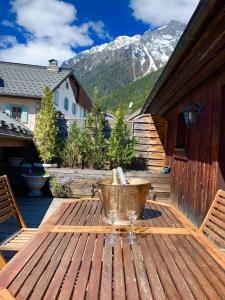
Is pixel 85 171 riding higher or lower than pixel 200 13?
lower

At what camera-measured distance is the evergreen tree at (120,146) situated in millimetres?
9531

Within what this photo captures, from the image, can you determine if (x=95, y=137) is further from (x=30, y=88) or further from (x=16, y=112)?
(x=30, y=88)

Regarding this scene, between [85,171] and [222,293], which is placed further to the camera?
[85,171]

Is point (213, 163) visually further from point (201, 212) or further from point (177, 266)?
point (177, 266)

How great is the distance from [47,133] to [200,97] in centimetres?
542

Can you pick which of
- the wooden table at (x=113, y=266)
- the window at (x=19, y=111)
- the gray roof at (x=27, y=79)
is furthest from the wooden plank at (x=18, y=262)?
the window at (x=19, y=111)

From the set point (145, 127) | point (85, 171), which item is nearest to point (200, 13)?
point (85, 171)

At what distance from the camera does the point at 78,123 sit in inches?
423

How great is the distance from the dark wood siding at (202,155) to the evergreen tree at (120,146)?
2892 millimetres

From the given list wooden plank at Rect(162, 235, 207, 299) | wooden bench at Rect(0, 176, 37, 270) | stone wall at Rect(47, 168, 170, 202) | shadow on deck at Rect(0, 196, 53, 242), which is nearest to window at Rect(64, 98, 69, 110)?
stone wall at Rect(47, 168, 170, 202)

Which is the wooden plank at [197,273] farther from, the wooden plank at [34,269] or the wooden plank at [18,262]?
the wooden plank at [18,262]

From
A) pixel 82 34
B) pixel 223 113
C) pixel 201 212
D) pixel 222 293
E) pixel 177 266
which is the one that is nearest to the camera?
pixel 222 293

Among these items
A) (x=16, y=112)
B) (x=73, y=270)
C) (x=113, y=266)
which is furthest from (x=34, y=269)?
(x=16, y=112)

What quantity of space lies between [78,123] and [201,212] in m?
6.39
